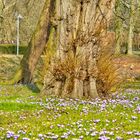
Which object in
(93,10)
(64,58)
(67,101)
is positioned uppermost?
(93,10)

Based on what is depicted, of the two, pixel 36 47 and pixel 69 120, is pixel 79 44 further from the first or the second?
pixel 36 47

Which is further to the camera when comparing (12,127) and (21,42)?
(21,42)

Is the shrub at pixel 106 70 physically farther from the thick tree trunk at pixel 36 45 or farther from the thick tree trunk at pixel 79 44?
the thick tree trunk at pixel 36 45

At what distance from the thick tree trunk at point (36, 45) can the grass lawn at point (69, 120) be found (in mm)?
8859

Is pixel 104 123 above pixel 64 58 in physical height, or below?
below

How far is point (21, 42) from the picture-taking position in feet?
202

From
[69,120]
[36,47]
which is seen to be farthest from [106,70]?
[36,47]

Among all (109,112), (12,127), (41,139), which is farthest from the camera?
(109,112)

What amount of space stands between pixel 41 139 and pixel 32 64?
1480 cm

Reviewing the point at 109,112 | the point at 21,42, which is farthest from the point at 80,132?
the point at 21,42

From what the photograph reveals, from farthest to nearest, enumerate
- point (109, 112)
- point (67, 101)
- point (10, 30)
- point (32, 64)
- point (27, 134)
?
point (10, 30)
point (32, 64)
point (67, 101)
point (109, 112)
point (27, 134)

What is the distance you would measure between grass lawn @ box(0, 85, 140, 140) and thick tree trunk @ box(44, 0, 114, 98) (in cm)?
100

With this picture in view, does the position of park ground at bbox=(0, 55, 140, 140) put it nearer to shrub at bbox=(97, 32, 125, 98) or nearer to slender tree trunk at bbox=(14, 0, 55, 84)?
shrub at bbox=(97, 32, 125, 98)

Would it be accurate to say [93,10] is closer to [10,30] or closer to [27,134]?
[27,134]
